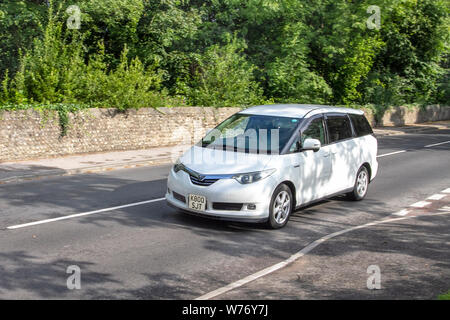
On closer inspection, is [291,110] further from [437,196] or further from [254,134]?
[437,196]

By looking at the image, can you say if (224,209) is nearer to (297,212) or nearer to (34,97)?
(297,212)

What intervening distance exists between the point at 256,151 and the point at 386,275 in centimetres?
322

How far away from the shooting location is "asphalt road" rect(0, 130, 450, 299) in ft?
19.3

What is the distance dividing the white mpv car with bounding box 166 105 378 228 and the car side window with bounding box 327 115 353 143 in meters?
0.02

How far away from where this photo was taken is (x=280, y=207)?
336 inches

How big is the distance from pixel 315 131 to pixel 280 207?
Answer: 72.0 inches

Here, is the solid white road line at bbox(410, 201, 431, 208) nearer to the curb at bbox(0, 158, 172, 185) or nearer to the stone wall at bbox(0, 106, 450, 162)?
the curb at bbox(0, 158, 172, 185)

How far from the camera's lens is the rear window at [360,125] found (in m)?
11.0

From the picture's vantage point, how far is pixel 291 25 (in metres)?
30.7

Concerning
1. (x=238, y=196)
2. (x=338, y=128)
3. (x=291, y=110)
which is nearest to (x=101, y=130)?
(x=291, y=110)

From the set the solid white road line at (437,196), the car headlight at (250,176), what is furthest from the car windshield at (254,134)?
the solid white road line at (437,196)

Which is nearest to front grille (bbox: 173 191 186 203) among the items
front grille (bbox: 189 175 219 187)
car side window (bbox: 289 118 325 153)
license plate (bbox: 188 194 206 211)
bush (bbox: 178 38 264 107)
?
license plate (bbox: 188 194 206 211)

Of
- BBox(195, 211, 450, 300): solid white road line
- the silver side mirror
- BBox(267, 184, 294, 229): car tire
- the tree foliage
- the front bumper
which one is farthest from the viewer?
the tree foliage
